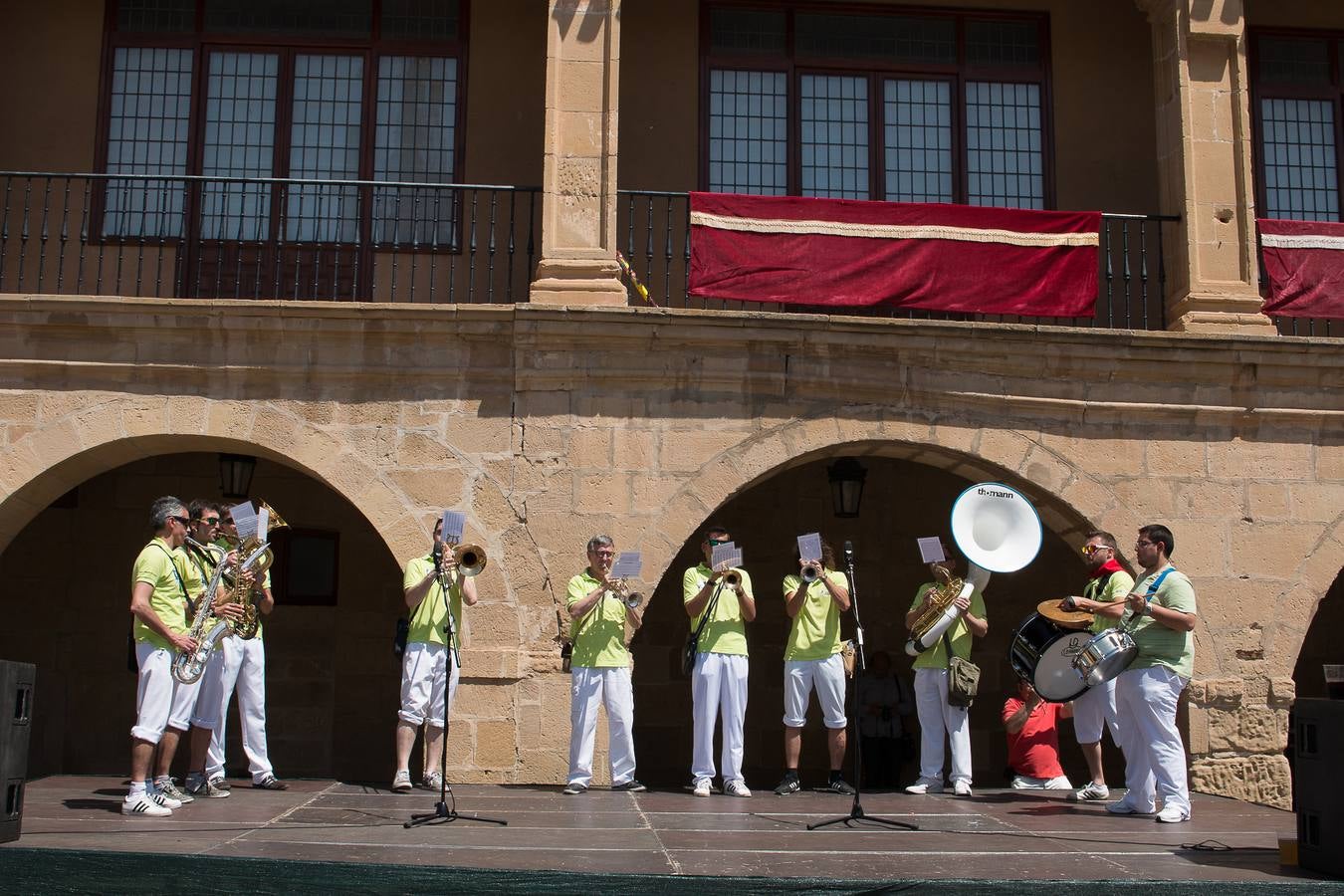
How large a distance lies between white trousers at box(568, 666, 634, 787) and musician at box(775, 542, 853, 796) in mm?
1018

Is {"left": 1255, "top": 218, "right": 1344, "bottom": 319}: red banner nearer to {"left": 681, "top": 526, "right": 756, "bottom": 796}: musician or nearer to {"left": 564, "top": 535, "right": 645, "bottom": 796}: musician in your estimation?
{"left": 681, "top": 526, "right": 756, "bottom": 796}: musician

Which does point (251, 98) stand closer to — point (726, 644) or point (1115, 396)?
point (726, 644)

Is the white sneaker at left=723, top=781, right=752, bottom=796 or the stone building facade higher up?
the stone building facade

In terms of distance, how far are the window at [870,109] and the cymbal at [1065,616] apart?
4.37 m

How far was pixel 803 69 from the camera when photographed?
11.7 meters

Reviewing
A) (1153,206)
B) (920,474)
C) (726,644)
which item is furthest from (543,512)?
(1153,206)

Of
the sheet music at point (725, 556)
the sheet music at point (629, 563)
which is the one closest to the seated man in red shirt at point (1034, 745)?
the sheet music at point (725, 556)

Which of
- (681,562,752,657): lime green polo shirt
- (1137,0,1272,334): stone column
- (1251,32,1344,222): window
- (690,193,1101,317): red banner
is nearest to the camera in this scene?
(681,562,752,657): lime green polo shirt

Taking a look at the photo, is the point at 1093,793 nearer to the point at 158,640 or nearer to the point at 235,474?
the point at 158,640

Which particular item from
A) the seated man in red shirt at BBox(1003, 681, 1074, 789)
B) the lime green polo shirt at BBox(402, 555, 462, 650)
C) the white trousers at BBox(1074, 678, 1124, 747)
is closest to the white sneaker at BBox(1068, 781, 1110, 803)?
the white trousers at BBox(1074, 678, 1124, 747)

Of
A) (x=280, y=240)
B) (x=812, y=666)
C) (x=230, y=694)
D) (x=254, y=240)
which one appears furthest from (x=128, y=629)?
(x=812, y=666)

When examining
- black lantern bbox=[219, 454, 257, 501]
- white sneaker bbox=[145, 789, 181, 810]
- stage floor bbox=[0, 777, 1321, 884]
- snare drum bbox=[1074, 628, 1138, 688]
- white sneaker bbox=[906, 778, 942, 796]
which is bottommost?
stage floor bbox=[0, 777, 1321, 884]

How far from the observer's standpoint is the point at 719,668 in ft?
29.4

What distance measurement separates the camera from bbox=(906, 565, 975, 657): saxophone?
29.5 feet
